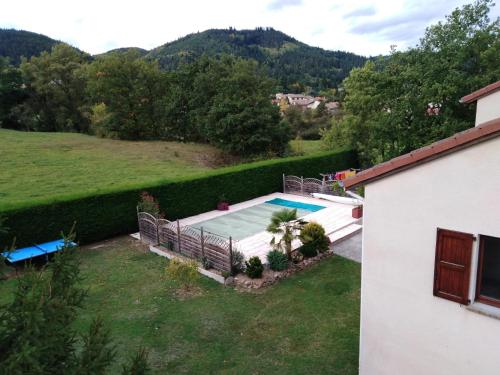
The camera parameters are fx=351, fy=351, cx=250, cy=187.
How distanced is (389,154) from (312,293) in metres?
16.6

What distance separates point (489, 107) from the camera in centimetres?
1081

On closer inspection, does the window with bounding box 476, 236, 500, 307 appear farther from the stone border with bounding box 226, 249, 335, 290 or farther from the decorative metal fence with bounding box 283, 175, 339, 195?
the decorative metal fence with bounding box 283, 175, 339, 195

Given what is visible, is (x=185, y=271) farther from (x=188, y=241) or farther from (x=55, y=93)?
(x=55, y=93)

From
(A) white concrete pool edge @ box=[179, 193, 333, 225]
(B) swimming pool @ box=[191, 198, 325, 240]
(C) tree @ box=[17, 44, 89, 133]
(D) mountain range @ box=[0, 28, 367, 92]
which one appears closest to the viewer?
(B) swimming pool @ box=[191, 198, 325, 240]

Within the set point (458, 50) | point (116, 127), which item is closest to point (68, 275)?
point (458, 50)

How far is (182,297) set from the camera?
1183 cm

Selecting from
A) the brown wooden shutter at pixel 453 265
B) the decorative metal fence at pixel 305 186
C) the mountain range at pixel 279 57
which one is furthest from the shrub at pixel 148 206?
the mountain range at pixel 279 57

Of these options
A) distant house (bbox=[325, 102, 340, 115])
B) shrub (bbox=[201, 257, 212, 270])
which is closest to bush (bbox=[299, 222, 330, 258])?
shrub (bbox=[201, 257, 212, 270])

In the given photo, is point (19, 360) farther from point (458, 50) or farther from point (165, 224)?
point (458, 50)

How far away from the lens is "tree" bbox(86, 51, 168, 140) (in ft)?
134

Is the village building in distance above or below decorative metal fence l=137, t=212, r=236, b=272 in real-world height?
above

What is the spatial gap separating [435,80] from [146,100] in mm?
32726

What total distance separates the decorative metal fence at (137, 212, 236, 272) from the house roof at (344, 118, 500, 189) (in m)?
6.87

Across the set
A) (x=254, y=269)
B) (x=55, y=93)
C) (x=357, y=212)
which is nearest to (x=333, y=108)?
(x=55, y=93)
